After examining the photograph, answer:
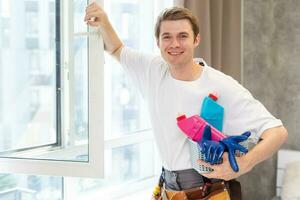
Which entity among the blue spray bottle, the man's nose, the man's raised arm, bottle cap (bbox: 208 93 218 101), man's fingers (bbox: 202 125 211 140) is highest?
the man's raised arm

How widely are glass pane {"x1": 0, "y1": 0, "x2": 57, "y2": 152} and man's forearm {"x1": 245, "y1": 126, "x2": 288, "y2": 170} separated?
2.94ft

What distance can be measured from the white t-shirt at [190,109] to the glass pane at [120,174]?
2.86 feet

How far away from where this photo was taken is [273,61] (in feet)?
9.84

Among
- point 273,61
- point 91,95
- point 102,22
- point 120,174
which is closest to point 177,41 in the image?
point 102,22

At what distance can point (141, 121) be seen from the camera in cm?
284

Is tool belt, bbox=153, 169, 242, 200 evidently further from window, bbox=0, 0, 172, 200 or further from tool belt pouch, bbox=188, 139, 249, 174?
window, bbox=0, 0, 172, 200

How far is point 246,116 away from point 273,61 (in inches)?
59.7

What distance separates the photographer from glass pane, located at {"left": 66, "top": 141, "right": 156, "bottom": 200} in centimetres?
244

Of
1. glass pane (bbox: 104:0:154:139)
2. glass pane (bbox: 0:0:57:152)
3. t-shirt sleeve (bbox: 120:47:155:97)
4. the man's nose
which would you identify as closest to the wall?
glass pane (bbox: 104:0:154:139)

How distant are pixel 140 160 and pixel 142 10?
3.39 ft

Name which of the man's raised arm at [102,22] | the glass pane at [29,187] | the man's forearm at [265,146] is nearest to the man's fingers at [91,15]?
the man's raised arm at [102,22]

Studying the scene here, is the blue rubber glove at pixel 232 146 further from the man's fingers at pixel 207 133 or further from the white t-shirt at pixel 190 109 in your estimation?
the white t-shirt at pixel 190 109

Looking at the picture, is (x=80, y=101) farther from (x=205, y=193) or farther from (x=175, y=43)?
(x=205, y=193)

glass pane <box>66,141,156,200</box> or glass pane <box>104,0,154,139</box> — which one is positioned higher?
glass pane <box>104,0,154,139</box>
